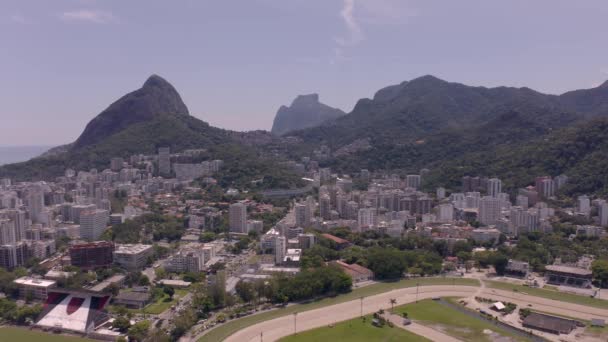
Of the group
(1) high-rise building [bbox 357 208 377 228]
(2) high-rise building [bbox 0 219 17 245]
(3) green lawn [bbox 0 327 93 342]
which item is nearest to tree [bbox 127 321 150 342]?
(3) green lawn [bbox 0 327 93 342]

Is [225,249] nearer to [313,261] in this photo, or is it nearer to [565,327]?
[313,261]

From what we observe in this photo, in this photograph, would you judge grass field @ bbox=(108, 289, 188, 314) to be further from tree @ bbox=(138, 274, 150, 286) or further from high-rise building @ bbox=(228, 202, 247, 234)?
high-rise building @ bbox=(228, 202, 247, 234)

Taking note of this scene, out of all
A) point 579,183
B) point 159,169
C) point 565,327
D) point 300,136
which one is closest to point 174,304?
point 565,327

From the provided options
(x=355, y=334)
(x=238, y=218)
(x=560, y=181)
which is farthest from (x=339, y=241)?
(x=560, y=181)

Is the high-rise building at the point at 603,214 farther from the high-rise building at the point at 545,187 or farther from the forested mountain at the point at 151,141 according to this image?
the forested mountain at the point at 151,141

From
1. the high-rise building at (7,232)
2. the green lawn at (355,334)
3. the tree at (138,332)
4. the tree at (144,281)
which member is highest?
the high-rise building at (7,232)

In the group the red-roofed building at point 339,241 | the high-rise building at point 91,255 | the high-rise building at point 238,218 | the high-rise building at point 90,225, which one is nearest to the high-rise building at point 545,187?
the red-roofed building at point 339,241
